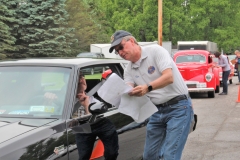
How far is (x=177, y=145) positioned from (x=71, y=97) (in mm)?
1130

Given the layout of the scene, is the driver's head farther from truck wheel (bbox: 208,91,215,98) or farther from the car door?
truck wheel (bbox: 208,91,215,98)

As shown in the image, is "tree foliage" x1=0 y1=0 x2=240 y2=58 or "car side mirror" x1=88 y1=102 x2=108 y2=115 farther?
"tree foliage" x1=0 y1=0 x2=240 y2=58

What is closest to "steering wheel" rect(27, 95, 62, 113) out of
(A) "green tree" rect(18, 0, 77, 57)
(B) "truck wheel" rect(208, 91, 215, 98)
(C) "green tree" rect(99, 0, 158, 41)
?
(B) "truck wheel" rect(208, 91, 215, 98)

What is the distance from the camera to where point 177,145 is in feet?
14.9

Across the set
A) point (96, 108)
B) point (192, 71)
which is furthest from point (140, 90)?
point (192, 71)

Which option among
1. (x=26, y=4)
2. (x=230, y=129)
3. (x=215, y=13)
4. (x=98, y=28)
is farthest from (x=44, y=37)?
(x=230, y=129)

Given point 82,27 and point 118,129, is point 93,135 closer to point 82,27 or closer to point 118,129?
point 118,129

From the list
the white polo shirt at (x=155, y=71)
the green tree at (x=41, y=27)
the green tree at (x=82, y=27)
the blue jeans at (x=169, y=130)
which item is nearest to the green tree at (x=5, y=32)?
the green tree at (x=41, y=27)

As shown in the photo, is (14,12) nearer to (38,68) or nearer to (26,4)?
(26,4)

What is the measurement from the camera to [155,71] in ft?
14.6

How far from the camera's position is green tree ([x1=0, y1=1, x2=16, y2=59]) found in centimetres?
3408

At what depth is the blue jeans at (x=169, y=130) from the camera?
454 centimetres

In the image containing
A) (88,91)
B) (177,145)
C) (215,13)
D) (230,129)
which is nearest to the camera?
(177,145)

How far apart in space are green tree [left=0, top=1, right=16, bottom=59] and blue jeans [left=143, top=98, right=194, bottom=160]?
3000cm
